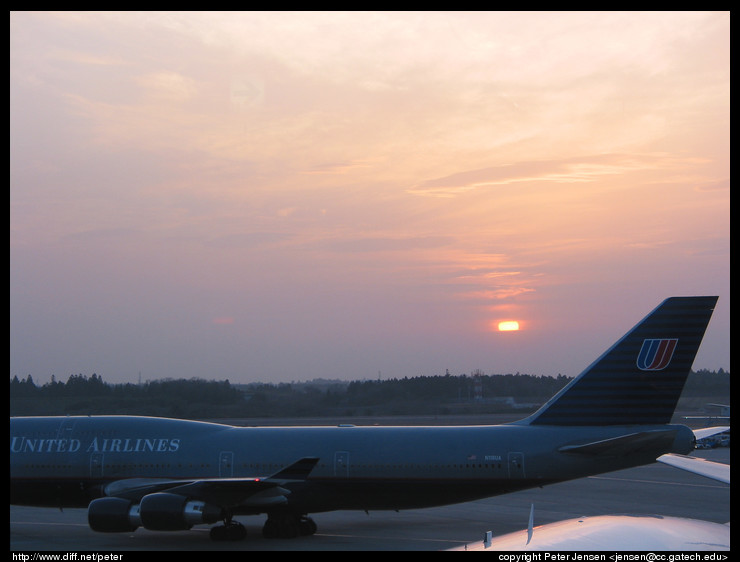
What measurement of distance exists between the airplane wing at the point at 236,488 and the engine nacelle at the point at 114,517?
85cm

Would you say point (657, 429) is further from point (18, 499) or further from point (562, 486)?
point (18, 499)

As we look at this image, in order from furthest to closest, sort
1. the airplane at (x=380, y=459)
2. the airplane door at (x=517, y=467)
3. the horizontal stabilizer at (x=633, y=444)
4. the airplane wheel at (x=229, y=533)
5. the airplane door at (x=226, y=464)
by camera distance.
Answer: the airplane door at (x=226, y=464) → the airplane wheel at (x=229, y=533) → the airplane door at (x=517, y=467) → the airplane at (x=380, y=459) → the horizontal stabilizer at (x=633, y=444)

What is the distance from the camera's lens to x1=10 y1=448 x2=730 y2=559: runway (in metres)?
23.9

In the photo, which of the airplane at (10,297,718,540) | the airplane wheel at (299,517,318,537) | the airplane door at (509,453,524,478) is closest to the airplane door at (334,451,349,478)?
the airplane at (10,297,718,540)

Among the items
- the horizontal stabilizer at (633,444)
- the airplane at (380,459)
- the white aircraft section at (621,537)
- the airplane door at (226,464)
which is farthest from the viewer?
the airplane door at (226,464)

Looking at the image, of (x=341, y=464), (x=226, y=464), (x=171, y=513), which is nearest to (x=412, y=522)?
(x=341, y=464)

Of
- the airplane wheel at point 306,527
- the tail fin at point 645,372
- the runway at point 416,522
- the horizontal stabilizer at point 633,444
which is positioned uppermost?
the tail fin at point 645,372

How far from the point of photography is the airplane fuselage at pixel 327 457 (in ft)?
79.8

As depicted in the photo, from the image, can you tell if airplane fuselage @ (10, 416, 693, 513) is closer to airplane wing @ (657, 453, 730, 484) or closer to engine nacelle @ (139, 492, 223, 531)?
engine nacelle @ (139, 492, 223, 531)

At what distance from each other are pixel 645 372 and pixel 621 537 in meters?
17.2

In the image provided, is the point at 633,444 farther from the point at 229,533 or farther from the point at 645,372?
the point at 229,533

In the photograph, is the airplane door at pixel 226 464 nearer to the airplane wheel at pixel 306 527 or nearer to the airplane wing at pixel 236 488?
the airplane wing at pixel 236 488

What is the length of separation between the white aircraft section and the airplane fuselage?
49.6ft

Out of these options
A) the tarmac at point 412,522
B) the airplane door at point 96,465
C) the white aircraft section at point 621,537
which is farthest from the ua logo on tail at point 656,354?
the airplane door at point 96,465
